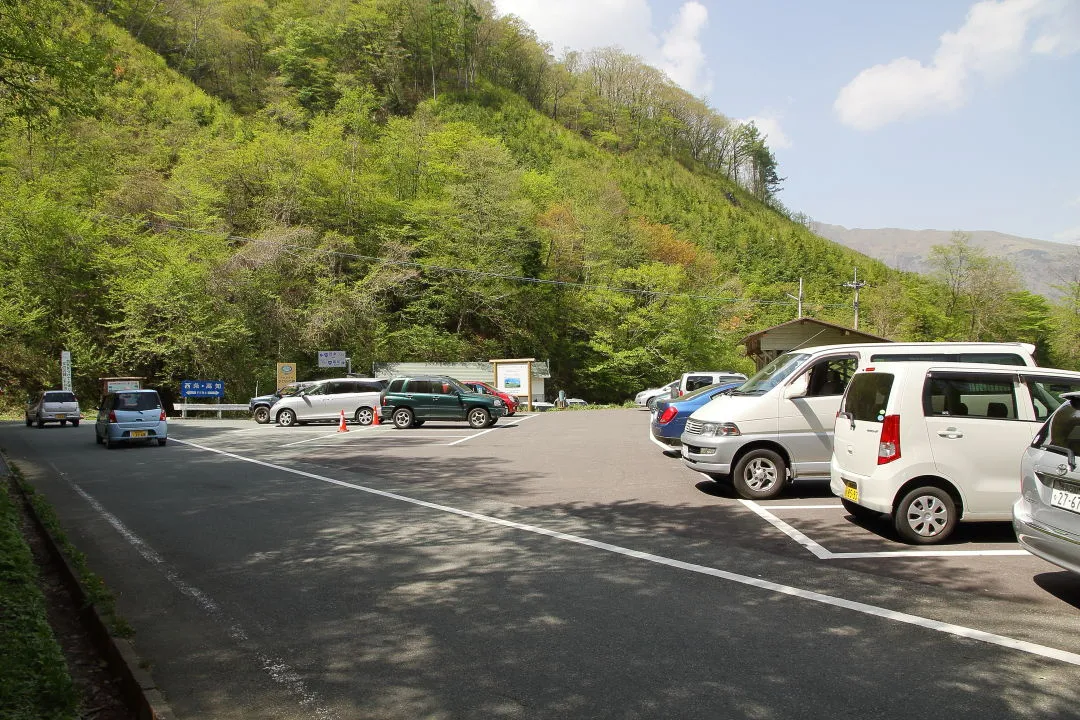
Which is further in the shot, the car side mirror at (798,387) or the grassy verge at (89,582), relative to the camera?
the car side mirror at (798,387)

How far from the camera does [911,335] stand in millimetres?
62594

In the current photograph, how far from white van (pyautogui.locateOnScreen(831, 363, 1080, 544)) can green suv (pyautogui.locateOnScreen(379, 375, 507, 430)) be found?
56.5 feet

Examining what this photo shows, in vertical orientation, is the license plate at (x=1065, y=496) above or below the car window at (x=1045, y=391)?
below

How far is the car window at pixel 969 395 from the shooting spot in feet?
23.1

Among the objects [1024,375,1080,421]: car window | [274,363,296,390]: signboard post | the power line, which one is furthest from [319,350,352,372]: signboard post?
[1024,375,1080,421]: car window

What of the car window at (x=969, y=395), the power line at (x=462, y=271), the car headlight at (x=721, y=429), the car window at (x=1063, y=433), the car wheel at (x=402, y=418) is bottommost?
the car wheel at (x=402, y=418)

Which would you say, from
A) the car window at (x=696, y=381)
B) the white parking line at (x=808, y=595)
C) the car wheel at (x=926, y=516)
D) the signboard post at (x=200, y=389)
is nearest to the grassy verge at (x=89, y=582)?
the white parking line at (x=808, y=595)

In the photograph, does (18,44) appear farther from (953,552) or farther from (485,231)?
(485,231)

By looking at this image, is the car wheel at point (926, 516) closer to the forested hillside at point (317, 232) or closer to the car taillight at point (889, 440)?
the car taillight at point (889, 440)

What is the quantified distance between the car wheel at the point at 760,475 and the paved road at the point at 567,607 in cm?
38

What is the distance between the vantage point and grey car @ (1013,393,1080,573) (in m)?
4.85

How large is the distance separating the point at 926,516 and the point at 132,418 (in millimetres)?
18512

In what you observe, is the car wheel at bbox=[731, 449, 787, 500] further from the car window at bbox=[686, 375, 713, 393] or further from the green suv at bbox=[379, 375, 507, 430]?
the green suv at bbox=[379, 375, 507, 430]

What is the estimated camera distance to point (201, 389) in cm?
3516
